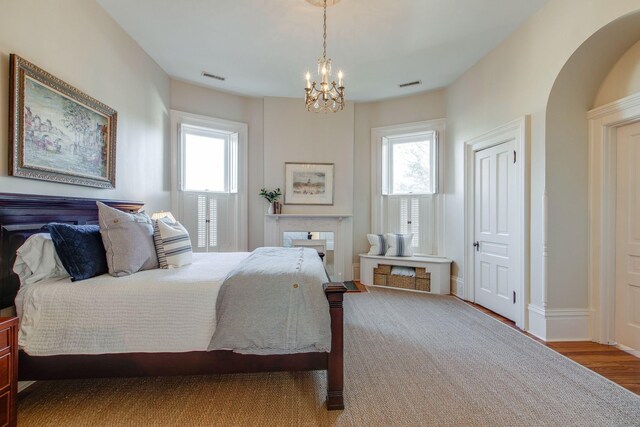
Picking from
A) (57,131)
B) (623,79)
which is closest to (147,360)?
(57,131)

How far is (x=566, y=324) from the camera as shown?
8.88 ft

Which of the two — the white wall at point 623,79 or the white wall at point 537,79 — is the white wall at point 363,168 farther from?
the white wall at point 623,79

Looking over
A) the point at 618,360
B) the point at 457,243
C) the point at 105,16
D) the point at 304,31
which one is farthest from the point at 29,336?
the point at 457,243

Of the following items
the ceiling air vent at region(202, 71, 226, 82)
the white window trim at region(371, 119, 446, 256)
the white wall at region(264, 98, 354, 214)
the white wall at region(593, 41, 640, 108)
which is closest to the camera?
the white wall at region(593, 41, 640, 108)

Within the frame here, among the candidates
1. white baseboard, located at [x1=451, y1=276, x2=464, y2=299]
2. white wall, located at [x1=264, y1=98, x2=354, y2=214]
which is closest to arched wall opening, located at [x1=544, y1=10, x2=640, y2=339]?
white baseboard, located at [x1=451, y1=276, x2=464, y2=299]

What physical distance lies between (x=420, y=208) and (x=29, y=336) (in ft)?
14.7

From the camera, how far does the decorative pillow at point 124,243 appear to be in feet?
6.29

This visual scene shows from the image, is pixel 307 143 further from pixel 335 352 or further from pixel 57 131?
pixel 335 352

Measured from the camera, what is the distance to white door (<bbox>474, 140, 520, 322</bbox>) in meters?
3.19

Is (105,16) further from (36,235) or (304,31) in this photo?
(36,235)

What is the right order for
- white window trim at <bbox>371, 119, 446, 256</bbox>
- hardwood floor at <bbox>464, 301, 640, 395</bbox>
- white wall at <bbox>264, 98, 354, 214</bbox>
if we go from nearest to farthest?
hardwood floor at <bbox>464, 301, 640, 395</bbox>, white window trim at <bbox>371, 119, 446, 256</bbox>, white wall at <bbox>264, 98, 354, 214</bbox>

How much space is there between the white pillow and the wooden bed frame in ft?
0.32

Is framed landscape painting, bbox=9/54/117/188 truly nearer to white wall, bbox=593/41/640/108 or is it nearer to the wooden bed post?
the wooden bed post

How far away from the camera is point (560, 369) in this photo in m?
2.19
